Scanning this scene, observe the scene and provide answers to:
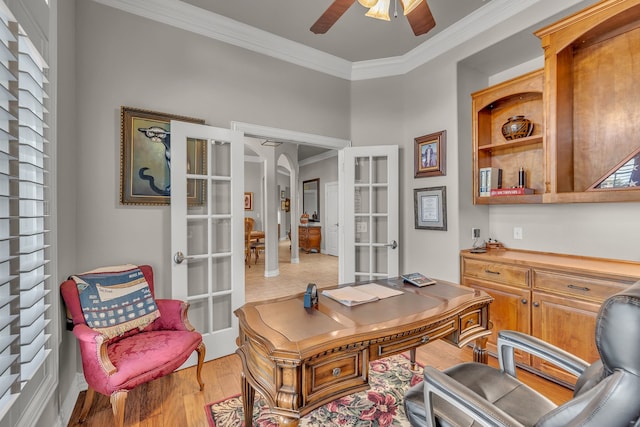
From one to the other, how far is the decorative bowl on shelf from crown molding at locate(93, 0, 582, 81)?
2.57ft

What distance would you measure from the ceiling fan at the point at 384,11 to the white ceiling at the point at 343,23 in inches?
35.3

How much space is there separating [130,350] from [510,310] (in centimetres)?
288

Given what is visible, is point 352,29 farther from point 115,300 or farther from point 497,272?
point 115,300

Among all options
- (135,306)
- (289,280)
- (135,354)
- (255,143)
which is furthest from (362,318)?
(255,143)

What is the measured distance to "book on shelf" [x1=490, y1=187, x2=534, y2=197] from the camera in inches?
105

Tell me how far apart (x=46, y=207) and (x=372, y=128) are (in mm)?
3147

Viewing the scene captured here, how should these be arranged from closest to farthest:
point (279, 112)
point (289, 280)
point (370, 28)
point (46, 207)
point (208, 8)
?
point (46, 207), point (208, 8), point (370, 28), point (279, 112), point (289, 280)

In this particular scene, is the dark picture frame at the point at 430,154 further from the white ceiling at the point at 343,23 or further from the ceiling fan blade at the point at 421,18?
the ceiling fan blade at the point at 421,18

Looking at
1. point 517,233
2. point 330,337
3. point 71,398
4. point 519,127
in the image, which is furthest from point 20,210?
point 517,233

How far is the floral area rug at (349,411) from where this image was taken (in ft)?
6.05

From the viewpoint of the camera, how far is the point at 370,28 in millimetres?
2896

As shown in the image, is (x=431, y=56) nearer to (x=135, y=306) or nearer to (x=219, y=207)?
(x=219, y=207)

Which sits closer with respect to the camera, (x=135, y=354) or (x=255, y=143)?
(x=135, y=354)

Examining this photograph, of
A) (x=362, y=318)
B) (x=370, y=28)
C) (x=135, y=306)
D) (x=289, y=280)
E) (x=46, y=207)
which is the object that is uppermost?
(x=370, y=28)
